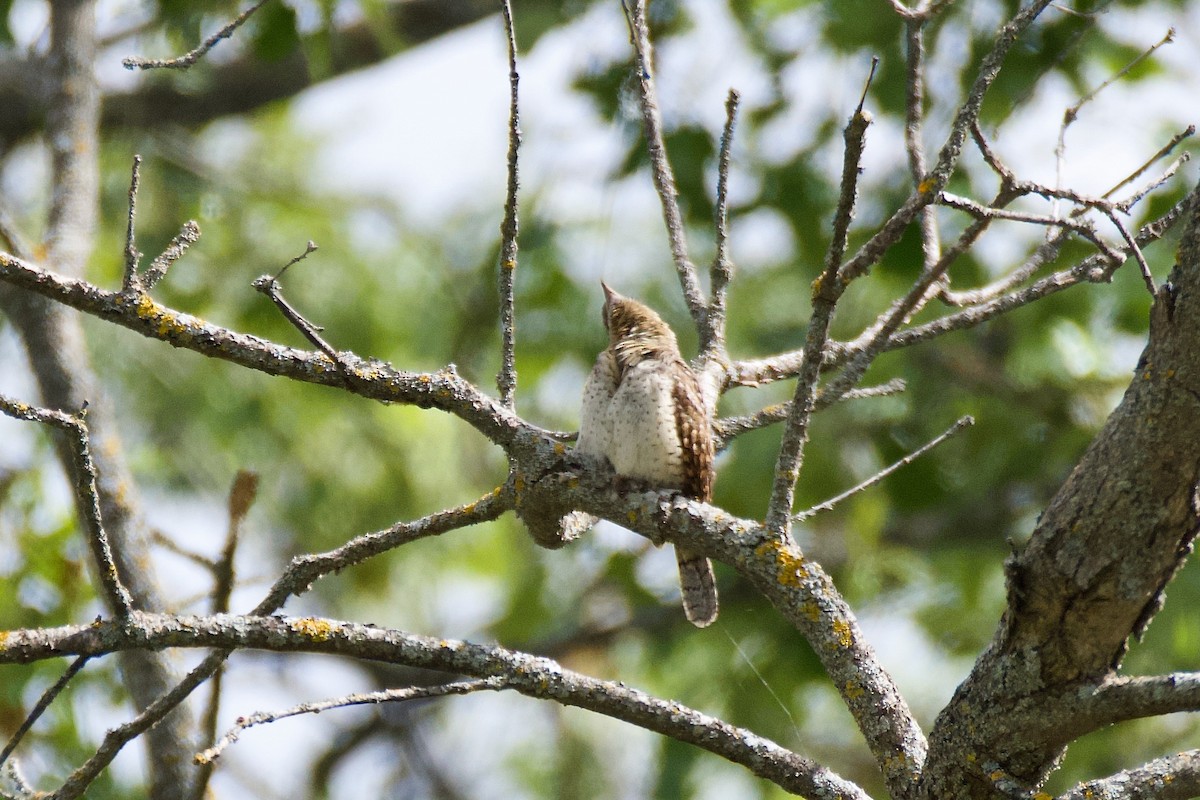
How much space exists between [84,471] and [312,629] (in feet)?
1.60

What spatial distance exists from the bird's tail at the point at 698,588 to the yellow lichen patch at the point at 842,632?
58.5 inches

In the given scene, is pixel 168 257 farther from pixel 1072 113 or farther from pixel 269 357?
pixel 1072 113

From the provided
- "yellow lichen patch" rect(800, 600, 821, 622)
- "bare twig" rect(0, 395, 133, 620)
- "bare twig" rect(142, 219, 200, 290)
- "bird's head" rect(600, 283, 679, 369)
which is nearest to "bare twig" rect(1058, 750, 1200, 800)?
"yellow lichen patch" rect(800, 600, 821, 622)

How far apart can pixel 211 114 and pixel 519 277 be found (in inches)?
84.8

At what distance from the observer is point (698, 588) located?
378 centimetres

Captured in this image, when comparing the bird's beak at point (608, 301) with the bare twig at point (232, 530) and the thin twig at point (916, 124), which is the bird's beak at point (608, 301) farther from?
the bare twig at point (232, 530)

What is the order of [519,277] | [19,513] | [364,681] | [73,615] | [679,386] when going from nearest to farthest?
[679,386]
[73,615]
[19,513]
[519,277]
[364,681]

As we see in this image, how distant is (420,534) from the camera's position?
2.47m

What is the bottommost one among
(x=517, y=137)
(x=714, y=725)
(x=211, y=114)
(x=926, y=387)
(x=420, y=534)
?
(x=714, y=725)

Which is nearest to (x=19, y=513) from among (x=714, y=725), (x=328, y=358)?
(x=328, y=358)

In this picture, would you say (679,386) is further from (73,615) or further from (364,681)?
(364,681)

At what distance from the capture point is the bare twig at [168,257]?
2111mm

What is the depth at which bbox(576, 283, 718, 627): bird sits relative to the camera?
3.58m

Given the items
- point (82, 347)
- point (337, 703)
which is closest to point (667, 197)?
point (337, 703)
